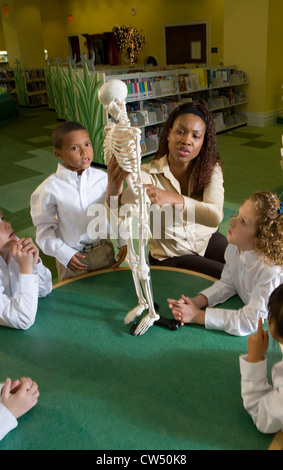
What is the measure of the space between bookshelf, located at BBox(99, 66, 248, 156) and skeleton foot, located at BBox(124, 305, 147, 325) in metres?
4.39

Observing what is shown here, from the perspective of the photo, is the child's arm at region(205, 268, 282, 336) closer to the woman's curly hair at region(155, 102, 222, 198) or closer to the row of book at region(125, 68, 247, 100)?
the woman's curly hair at region(155, 102, 222, 198)

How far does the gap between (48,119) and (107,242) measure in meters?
8.94

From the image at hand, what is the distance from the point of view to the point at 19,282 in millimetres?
1452

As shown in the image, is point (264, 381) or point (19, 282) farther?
point (19, 282)

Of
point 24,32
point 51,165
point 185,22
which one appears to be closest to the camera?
point 51,165

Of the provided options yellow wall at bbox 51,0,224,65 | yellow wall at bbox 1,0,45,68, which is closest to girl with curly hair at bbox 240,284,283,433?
yellow wall at bbox 51,0,224,65

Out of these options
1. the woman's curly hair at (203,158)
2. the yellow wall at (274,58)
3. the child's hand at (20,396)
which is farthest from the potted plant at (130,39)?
the child's hand at (20,396)

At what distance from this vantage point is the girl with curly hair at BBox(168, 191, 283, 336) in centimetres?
129

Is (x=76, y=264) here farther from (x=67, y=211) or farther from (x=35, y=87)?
(x=35, y=87)

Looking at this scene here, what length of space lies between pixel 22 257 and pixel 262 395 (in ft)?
3.17

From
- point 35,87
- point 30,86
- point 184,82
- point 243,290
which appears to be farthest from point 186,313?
point 35,87

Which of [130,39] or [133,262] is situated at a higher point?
[130,39]

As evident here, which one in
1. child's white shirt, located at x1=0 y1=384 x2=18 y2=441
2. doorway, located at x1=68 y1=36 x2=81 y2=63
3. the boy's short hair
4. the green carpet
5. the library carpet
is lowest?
the green carpet

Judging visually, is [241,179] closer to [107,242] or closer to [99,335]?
[107,242]
